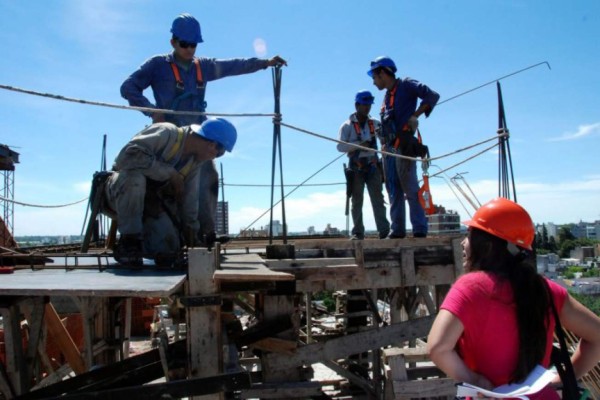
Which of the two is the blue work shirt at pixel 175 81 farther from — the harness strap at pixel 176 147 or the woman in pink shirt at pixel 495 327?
the woman in pink shirt at pixel 495 327

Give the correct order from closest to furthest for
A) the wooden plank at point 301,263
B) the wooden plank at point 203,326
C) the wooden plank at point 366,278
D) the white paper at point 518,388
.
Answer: the white paper at point 518,388, the wooden plank at point 203,326, the wooden plank at point 301,263, the wooden plank at point 366,278

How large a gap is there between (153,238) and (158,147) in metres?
1.06

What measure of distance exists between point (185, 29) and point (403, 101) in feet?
9.80

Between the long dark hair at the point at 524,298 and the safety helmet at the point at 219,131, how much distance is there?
3242mm

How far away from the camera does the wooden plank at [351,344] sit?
17.1 feet

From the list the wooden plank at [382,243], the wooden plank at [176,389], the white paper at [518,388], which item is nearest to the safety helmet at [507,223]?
the white paper at [518,388]

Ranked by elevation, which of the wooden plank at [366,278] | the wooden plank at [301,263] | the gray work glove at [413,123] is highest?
the gray work glove at [413,123]

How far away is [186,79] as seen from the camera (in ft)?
19.8

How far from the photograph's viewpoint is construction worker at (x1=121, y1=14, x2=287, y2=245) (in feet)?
18.9

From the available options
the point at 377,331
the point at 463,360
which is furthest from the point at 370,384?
the point at 463,360

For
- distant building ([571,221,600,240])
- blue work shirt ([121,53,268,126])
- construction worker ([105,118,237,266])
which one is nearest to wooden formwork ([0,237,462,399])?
construction worker ([105,118,237,266])

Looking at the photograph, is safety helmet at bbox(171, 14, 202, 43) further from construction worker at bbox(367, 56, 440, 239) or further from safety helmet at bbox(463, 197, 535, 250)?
safety helmet at bbox(463, 197, 535, 250)

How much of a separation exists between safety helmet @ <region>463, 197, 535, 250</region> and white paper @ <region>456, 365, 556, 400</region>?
582 millimetres

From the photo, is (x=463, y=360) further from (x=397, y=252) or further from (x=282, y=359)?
(x=397, y=252)
